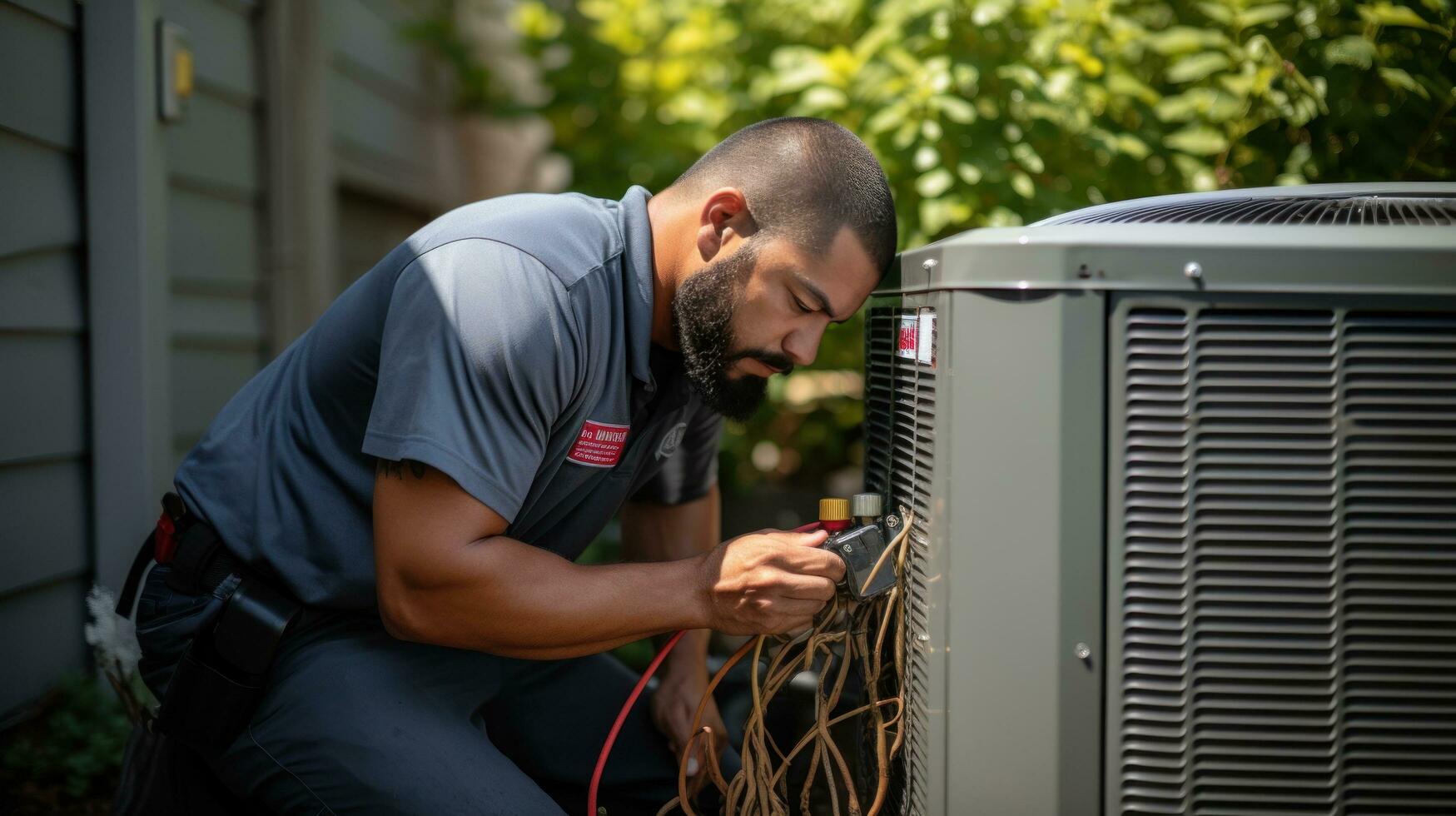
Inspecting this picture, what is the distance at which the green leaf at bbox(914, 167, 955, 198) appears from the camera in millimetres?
2379

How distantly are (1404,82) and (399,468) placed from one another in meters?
1.89

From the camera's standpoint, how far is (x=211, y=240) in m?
3.08

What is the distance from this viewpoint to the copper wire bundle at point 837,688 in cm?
145

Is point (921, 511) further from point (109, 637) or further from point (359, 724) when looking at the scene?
point (109, 637)

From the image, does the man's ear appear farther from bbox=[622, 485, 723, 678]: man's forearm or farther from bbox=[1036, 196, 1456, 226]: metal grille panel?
bbox=[622, 485, 723, 678]: man's forearm

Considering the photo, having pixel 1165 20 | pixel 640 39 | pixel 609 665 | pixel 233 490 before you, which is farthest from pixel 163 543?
pixel 640 39

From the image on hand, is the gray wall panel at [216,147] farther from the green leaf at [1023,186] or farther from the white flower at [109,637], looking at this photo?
the green leaf at [1023,186]

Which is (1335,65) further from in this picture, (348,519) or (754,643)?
(348,519)

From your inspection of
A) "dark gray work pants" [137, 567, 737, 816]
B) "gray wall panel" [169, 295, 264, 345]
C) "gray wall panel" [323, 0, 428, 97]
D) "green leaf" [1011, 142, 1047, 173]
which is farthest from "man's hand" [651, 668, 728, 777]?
"gray wall panel" [323, 0, 428, 97]

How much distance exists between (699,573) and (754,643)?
13 cm

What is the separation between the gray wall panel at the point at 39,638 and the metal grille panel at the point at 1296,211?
7.09ft

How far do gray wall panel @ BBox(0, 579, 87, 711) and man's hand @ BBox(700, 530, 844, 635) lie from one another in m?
1.62

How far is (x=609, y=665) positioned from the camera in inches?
83.8

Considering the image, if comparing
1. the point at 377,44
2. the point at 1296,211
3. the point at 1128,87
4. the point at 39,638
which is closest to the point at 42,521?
the point at 39,638
